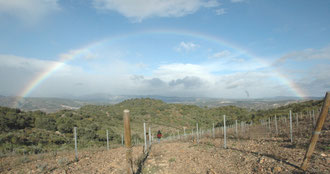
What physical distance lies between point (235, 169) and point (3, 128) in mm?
24057

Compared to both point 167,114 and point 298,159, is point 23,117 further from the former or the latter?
point 167,114

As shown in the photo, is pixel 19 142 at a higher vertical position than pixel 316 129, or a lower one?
lower

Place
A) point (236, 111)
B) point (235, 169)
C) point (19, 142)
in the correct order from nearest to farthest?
point (235, 169) < point (19, 142) < point (236, 111)

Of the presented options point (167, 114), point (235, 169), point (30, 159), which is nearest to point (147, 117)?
point (167, 114)

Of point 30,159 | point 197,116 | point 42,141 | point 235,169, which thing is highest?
point 235,169

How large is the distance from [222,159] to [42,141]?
56.7 ft

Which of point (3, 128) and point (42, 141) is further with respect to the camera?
point (3, 128)

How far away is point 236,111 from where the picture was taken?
6184cm

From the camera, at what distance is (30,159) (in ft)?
31.2

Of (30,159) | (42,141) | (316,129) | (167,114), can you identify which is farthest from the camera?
(167,114)

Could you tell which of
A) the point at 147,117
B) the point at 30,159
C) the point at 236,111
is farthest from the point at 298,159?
the point at 236,111

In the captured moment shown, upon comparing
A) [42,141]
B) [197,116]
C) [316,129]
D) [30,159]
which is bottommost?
[197,116]

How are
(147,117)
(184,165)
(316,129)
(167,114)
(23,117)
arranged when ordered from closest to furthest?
(316,129) → (184,165) → (23,117) → (147,117) → (167,114)

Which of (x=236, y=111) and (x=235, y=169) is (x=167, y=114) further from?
(x=235, y=169)
